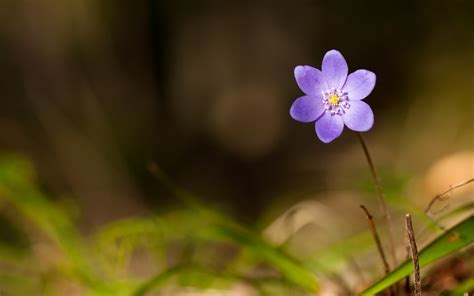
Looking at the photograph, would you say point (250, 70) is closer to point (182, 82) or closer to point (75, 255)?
point (182, 82)

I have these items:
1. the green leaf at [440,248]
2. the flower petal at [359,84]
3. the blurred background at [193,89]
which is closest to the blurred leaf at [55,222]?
the green leaf at [440,248]

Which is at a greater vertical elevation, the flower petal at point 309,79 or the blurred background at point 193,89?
the blurred background at point 193,89

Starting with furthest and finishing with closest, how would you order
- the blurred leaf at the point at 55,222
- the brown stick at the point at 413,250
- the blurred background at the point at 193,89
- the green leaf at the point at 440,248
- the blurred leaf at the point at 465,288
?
the blurred background at the point at 193,89, the blurred leaf at the point at 55,222, the blurred leaf at the point at 465,288, the green leaf at the point at 440,248, the brown stick at the point at 413,250

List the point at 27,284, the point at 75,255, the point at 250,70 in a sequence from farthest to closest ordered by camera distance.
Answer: the point at 250,70 < the point at 27,284 < the point at 75,255

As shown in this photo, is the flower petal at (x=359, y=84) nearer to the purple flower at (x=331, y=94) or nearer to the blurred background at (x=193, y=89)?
the purple flower at (x=331, y=94)

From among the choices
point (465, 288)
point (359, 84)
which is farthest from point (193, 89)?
point (359, 84)

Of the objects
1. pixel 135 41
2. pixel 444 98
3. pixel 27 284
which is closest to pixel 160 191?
pixel 135 41
